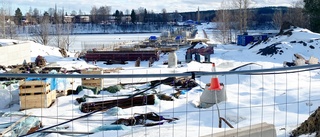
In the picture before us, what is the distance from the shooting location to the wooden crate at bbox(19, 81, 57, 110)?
970 cm

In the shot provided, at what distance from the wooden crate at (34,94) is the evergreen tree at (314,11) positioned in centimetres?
3237

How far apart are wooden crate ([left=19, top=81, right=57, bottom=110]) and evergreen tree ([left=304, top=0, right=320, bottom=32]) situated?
32367mm

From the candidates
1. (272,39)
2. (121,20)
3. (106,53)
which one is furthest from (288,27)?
(121,20)

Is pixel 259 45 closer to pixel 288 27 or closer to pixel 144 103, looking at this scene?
pixel 288 27

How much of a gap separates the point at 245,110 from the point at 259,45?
22.8 meters

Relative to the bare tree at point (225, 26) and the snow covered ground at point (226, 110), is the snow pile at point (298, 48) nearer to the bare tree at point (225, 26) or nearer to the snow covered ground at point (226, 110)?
the snow covered ground at point (226, 110)

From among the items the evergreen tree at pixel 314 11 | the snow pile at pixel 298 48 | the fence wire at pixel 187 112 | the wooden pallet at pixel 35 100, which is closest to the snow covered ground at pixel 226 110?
the fence wire at pixel 187 112

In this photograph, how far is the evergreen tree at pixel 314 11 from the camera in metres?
35.5

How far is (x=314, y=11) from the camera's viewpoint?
3575 cm

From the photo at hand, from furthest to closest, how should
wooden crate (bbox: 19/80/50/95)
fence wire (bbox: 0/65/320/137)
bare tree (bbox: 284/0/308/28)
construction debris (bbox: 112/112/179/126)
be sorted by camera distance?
bare tree (bbox: 284/0/308/28) → wooden crate (bbox: 19/80/50/95) → construction debris (bbox: 112/112/179/126) → fence wire (bbox: 0/65/320/137)

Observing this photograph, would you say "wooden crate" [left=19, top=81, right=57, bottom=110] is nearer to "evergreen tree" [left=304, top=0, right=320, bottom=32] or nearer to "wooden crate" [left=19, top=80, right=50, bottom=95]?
"wooden crate" [left=19, top=80, right=50, bottom=95]

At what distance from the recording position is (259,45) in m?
30.1

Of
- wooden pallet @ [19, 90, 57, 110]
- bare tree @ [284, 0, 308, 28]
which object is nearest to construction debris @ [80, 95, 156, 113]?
wooden pallet @ [19, 90, 57, 110]

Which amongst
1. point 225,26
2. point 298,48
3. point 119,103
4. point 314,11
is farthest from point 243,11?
point 119,103
